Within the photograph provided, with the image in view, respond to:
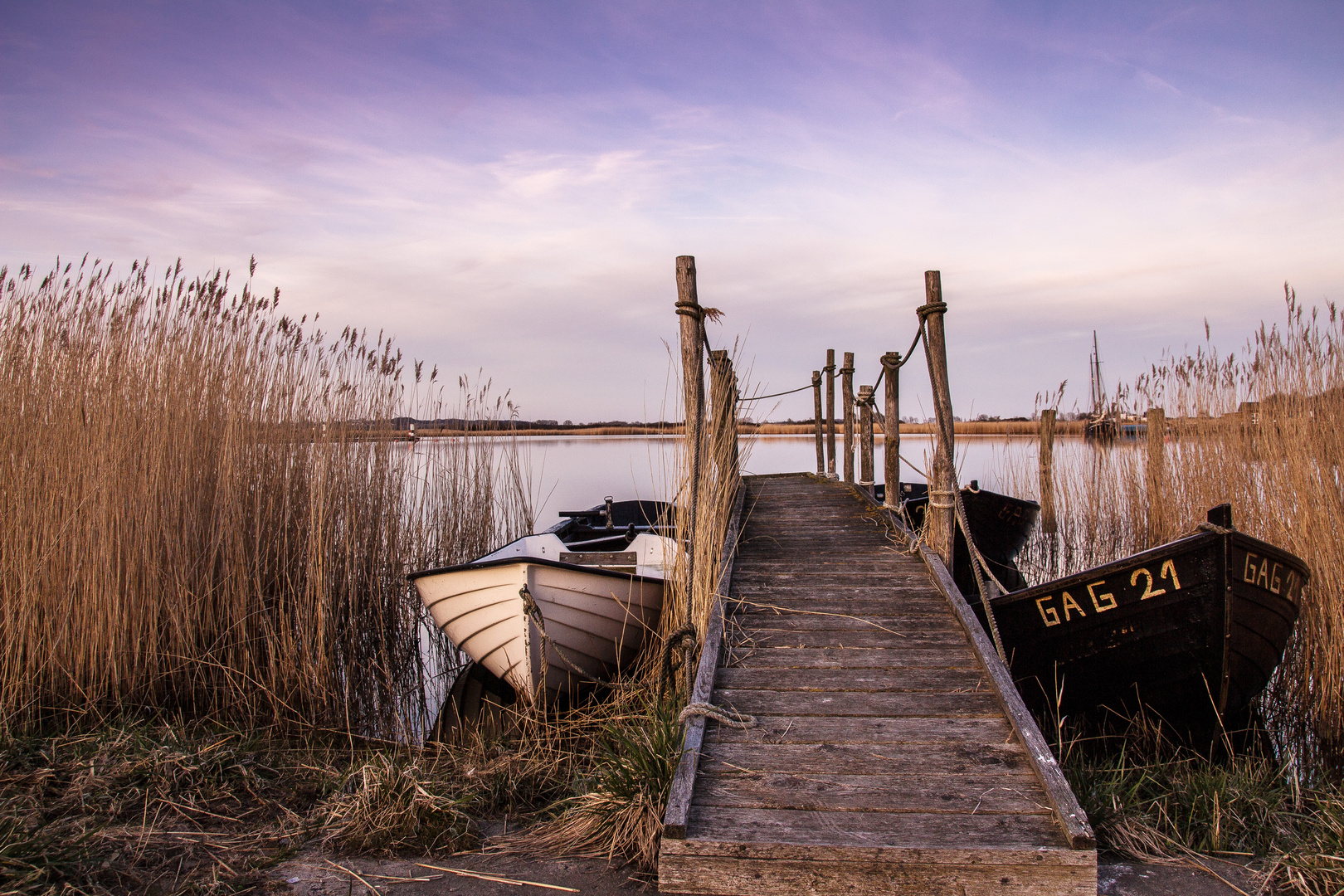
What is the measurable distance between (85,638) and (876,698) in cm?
394

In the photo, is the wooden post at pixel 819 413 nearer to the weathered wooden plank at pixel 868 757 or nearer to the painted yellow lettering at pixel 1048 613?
the painted yellow lettering at pixel 1048 613

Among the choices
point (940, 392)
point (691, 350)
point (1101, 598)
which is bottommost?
point (1101, 598)

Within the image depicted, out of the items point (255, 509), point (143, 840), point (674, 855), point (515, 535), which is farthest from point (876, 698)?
point (515, 535)

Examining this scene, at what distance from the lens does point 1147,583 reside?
3818 mm

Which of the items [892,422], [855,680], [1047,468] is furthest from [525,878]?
[1047,468]

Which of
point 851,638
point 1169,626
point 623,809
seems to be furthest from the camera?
point 1169,626

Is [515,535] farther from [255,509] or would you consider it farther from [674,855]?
[674,855]

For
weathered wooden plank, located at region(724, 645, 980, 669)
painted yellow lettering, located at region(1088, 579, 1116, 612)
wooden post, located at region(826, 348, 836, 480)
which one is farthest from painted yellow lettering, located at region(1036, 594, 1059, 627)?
wooden post, located at region(826, 348, 836, 480)

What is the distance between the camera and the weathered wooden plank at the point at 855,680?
10.6ft

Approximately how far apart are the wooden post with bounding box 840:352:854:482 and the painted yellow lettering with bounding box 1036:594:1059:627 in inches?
147

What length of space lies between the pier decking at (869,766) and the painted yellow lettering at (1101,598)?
71 centimetres

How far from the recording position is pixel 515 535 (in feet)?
25.4

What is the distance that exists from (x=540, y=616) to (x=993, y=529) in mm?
5176

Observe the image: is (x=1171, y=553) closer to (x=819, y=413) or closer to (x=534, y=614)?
(x=534, y=614)
